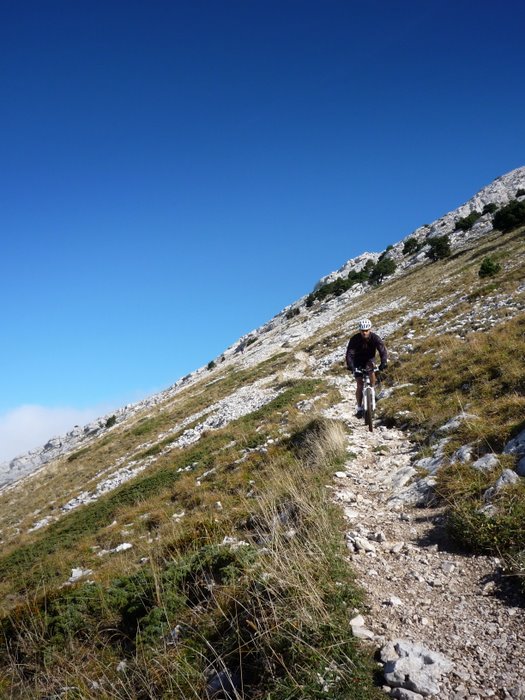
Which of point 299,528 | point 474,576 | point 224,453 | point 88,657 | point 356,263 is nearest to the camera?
point 474,576

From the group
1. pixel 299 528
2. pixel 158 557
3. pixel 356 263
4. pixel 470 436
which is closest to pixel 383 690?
pixel 299 528

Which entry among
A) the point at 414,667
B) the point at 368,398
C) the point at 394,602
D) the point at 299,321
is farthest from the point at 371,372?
the point at 299,321

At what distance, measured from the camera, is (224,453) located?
1706 centimetres

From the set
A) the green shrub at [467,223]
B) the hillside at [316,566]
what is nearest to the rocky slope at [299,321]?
the green shrub at [467,223]

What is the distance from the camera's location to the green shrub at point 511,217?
52300mm

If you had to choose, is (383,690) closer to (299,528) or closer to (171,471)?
(299,528)

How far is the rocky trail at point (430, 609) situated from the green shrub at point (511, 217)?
2213 inches

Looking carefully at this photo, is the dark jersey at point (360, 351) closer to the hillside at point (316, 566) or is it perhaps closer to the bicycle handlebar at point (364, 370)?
the bicycle handlebar at point (364, 370)

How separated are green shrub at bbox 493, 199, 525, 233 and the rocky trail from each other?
5621cm

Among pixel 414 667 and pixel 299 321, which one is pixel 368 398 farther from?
pixel 299 321

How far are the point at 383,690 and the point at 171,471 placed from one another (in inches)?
606

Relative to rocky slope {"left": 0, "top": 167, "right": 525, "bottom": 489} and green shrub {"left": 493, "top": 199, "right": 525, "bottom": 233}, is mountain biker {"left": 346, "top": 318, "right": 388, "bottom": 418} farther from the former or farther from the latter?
green shrub {"left": 493, "top": 199, "right": 525, "bottom": 233}

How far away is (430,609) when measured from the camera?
4816 mm

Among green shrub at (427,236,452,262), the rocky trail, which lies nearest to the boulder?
the rocky trail
